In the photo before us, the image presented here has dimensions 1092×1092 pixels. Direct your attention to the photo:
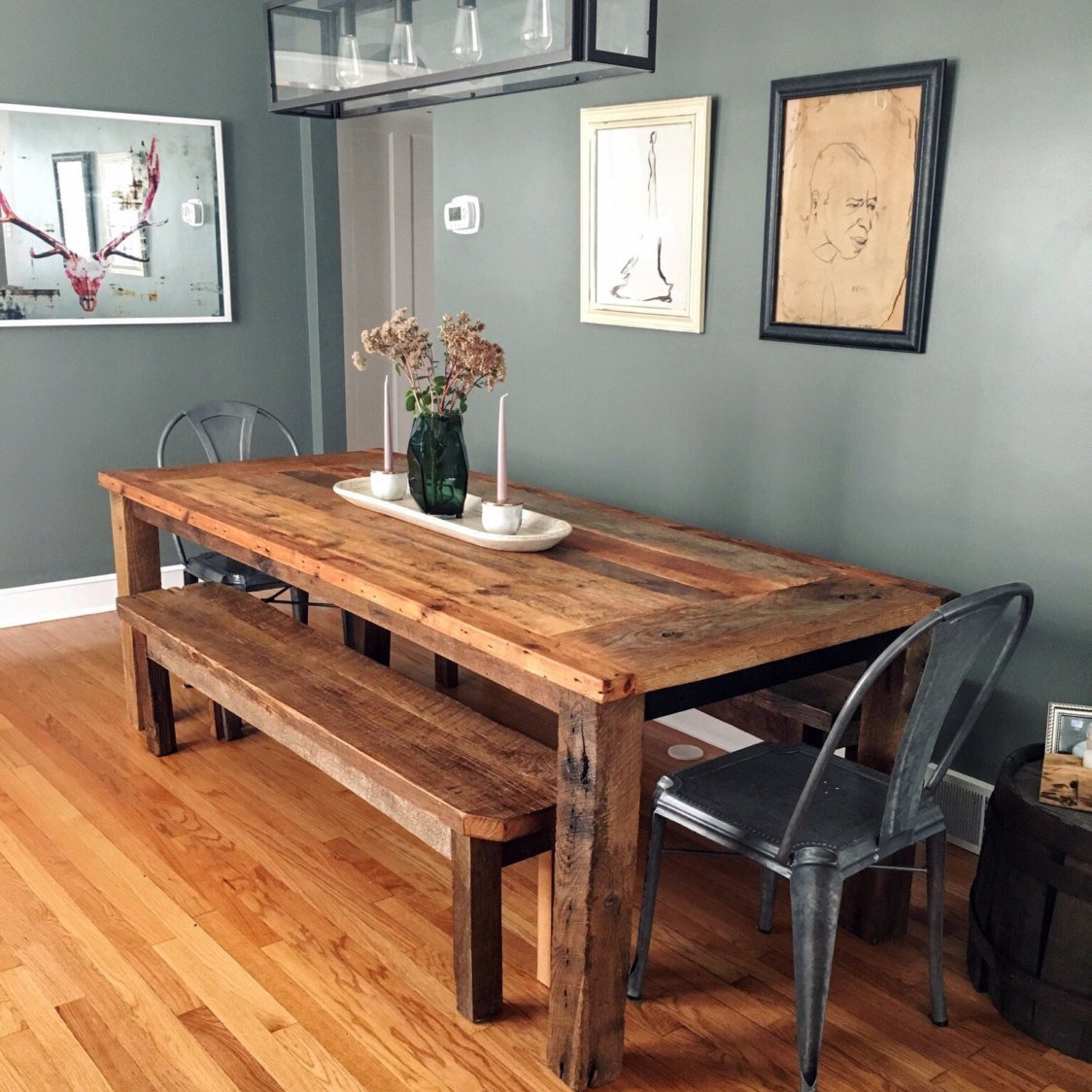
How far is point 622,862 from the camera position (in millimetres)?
1916

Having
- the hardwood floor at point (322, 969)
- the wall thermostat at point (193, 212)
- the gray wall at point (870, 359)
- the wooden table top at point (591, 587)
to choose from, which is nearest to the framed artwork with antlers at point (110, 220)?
the wall thermostat at point (193, 212)

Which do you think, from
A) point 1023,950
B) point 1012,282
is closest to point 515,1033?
point 1023,950

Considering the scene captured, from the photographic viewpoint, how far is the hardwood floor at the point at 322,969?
203 centimetres

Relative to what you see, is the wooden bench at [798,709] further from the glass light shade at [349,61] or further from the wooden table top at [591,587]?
the glass light shade at [349,61]

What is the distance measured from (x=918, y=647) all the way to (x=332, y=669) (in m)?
1.30

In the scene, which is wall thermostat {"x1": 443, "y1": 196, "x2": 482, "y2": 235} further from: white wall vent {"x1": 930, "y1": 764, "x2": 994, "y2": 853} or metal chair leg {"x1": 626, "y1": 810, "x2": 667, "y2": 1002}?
metal chair leg {"x1": 626, "y1": 810, "x2": 667, "y2": 1002}

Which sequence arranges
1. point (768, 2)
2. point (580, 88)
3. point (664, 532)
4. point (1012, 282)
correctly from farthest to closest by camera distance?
point (580, 88), point (768, 2), point (664, 532), point (1012, 282)

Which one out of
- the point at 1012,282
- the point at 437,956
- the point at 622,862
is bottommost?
the point at 437,956

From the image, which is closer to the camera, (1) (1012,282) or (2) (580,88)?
(1) (1012,282)

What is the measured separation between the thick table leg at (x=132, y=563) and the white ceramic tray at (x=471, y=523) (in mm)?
692

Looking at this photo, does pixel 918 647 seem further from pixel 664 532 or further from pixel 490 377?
pixel 490 377

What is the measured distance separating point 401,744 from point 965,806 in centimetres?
146

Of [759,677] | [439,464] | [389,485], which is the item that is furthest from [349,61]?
[759,677]

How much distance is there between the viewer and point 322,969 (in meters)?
2.30
